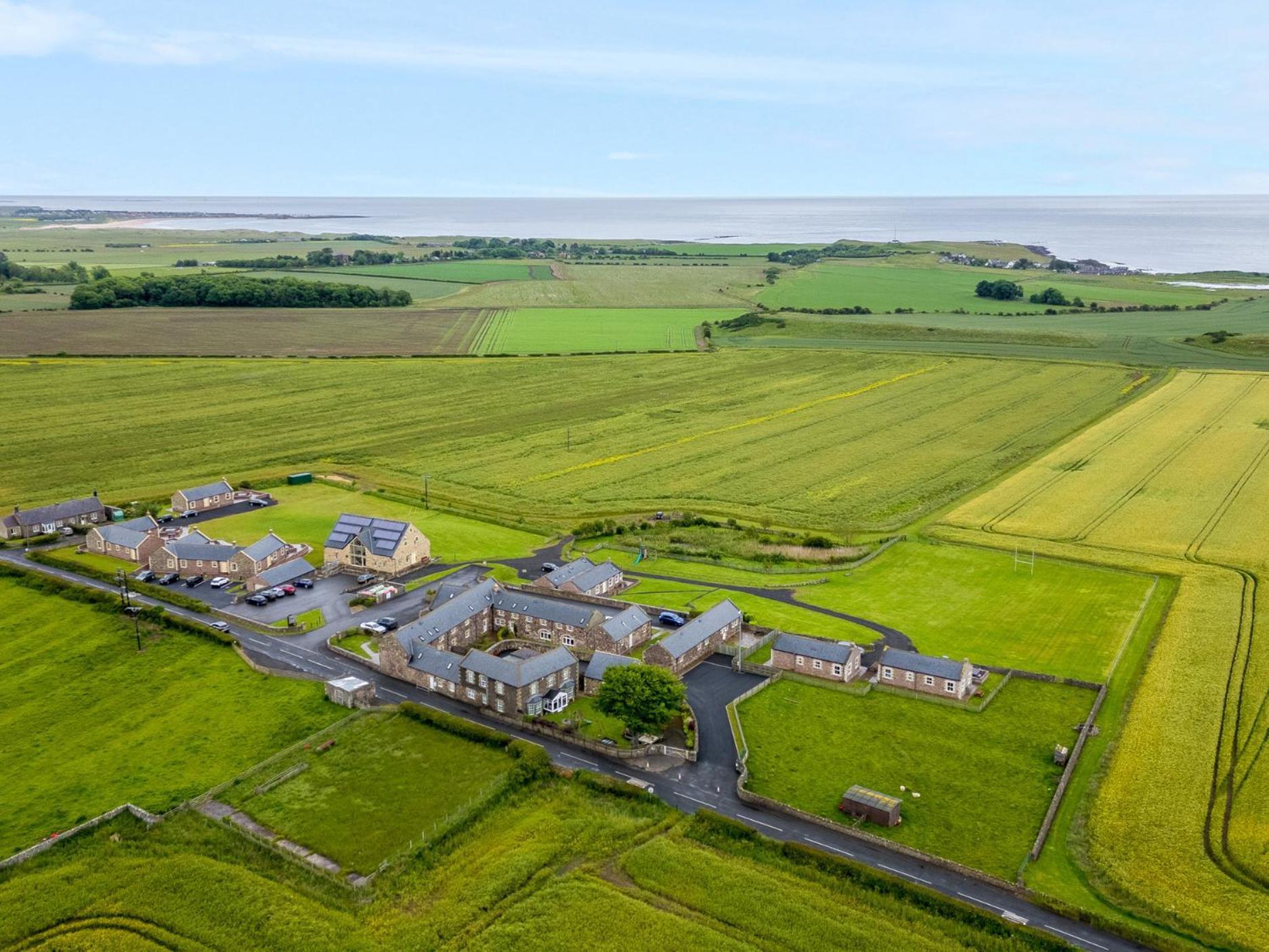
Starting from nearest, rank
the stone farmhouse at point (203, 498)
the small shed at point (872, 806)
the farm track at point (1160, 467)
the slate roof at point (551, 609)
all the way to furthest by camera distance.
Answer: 1. the small shed at point (872, 806)
2. the slate roof at point (551, 609)
3. the farm track at point (1160, 467)
4. the stone farmhouse at point (203, 498)

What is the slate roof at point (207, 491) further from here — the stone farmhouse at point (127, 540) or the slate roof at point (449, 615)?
the slate roof at point (449, 615)

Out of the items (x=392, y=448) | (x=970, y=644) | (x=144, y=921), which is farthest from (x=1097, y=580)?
(x=392, y=448)

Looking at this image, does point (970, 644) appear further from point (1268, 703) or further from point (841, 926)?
point (841, 926)

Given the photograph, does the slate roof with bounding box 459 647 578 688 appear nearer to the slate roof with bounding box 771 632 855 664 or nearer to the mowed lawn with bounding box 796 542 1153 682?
the slate roof with bounding box 771 632 855 664

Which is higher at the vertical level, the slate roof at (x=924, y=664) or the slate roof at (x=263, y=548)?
the slate roof at (x=924, y=664)

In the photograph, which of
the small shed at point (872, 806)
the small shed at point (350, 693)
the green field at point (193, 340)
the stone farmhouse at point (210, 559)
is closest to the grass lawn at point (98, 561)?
the stone farmhouse at point (210, 559)

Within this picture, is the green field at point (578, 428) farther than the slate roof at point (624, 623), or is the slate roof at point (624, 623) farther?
the green field at point (578, 428)

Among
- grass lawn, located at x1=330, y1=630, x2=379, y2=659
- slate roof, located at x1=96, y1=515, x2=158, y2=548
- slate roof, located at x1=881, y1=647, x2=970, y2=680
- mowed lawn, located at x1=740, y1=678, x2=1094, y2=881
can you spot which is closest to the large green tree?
mowed lawn, located at x1=740, y1=678, x2=1094, y2=881
